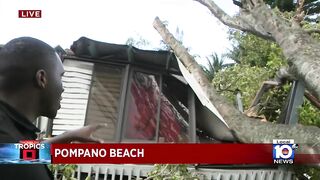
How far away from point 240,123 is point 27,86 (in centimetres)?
146

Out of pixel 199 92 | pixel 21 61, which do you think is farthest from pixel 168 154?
pixel 21 61

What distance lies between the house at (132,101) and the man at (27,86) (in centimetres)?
96

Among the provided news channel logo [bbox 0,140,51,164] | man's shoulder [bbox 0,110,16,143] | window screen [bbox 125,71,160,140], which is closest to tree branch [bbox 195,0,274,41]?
window screen [bbox 125,71,160,140]

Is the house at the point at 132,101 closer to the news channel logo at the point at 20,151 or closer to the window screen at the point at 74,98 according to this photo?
the window screen at the point at 74,98

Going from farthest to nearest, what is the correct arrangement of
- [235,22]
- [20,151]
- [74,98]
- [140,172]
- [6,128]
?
[235,22], [140,172], [74,98], [20,151], [6,128]

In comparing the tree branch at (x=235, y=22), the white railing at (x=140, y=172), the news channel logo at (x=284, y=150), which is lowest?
the white railing at (x=140, y=172)

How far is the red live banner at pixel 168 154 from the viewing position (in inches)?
58.4

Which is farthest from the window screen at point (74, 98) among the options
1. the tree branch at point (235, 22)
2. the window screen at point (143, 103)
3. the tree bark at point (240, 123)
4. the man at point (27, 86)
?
the man at point (27, 86)

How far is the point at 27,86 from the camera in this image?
499 millimetres

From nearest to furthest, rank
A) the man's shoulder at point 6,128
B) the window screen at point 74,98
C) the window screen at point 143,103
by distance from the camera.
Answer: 1. the man's shoulder at point 6,128
2. the window screen at point 74,98
3. the window screen at point 143,103

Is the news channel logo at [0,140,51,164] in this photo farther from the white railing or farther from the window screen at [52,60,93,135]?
the white railing

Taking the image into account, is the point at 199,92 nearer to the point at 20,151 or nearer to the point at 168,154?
the point at 168,154

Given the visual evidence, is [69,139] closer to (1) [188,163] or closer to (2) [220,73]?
(1) [188,163]

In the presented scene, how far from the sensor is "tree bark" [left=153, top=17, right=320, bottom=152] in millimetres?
1548
